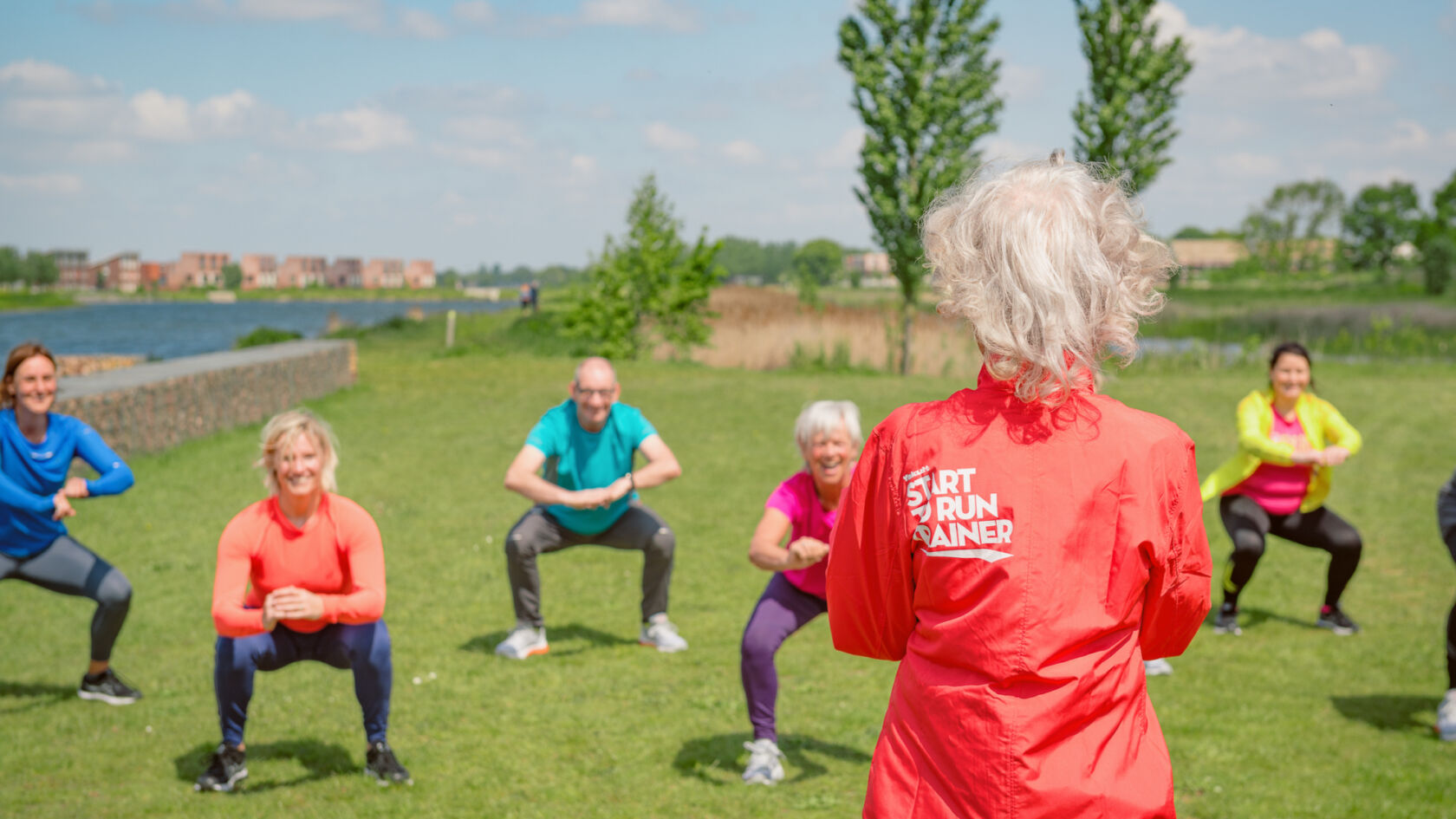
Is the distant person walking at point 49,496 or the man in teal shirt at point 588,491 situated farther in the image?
the man in teal shirt at point 588,491

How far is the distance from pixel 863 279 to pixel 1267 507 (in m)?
55.6

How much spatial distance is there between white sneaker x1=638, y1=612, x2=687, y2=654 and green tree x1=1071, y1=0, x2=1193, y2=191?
2553 cm

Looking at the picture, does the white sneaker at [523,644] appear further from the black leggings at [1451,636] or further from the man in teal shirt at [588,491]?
the black leggings at [1451,636]

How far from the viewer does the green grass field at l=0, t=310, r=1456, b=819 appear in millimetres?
5266

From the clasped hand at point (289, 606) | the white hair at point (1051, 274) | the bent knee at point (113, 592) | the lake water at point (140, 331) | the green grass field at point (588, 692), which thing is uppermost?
the white hair at point (1051, 274)

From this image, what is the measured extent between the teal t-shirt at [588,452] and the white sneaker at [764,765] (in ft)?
8.11

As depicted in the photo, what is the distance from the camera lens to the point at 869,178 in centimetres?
2822

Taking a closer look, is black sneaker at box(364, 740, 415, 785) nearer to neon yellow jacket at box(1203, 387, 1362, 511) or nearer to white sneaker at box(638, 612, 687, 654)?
white sneaker at box(638, 612, 687, 654)

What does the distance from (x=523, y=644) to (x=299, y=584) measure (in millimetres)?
2400

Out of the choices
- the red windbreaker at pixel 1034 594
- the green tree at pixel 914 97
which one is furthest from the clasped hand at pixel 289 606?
the green tree at pixel 914 97

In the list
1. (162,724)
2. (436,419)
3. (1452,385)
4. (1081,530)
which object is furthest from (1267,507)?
(1452,385)

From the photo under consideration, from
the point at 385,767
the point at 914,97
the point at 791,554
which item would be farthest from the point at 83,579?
the point at 914,97

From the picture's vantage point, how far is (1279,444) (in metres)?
7.50

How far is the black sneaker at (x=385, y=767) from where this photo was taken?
17.6ft
